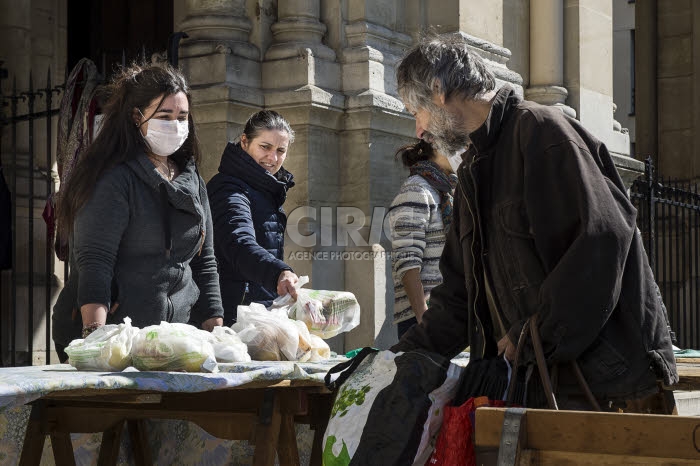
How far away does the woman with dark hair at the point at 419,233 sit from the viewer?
5363 mm

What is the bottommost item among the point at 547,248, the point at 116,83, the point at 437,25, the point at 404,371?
the point at 404,371

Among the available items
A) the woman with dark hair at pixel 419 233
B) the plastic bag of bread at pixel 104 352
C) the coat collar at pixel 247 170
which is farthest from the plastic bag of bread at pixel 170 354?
the woman with dark hair at pixel 419 233

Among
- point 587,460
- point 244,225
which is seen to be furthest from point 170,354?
point 244,225

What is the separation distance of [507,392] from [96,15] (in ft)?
32.3

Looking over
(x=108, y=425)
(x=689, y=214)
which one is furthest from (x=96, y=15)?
(x=108, y=425)

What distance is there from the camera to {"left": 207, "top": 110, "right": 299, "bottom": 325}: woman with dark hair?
5148 mm

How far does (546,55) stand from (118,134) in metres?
6.63

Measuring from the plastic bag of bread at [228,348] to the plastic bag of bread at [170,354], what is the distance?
302 millimetres

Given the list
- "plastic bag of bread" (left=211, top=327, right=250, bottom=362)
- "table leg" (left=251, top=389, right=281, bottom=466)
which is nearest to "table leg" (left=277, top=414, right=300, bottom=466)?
"table leg" (left=251, top=389, right=281, bottom=466)

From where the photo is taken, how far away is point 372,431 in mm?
2785

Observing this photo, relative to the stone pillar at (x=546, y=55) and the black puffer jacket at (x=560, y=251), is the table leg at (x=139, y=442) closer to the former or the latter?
the black puffer jacket at (x=560, y=251)

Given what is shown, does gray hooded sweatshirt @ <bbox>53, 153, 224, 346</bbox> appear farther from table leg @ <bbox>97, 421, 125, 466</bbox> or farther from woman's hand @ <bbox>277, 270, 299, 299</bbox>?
woman's hand @ <bbox>277, 270, 299, 299</bbox>

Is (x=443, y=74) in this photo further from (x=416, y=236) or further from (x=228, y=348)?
(x=416, y=236)

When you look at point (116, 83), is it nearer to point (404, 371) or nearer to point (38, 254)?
point (404, 371)
